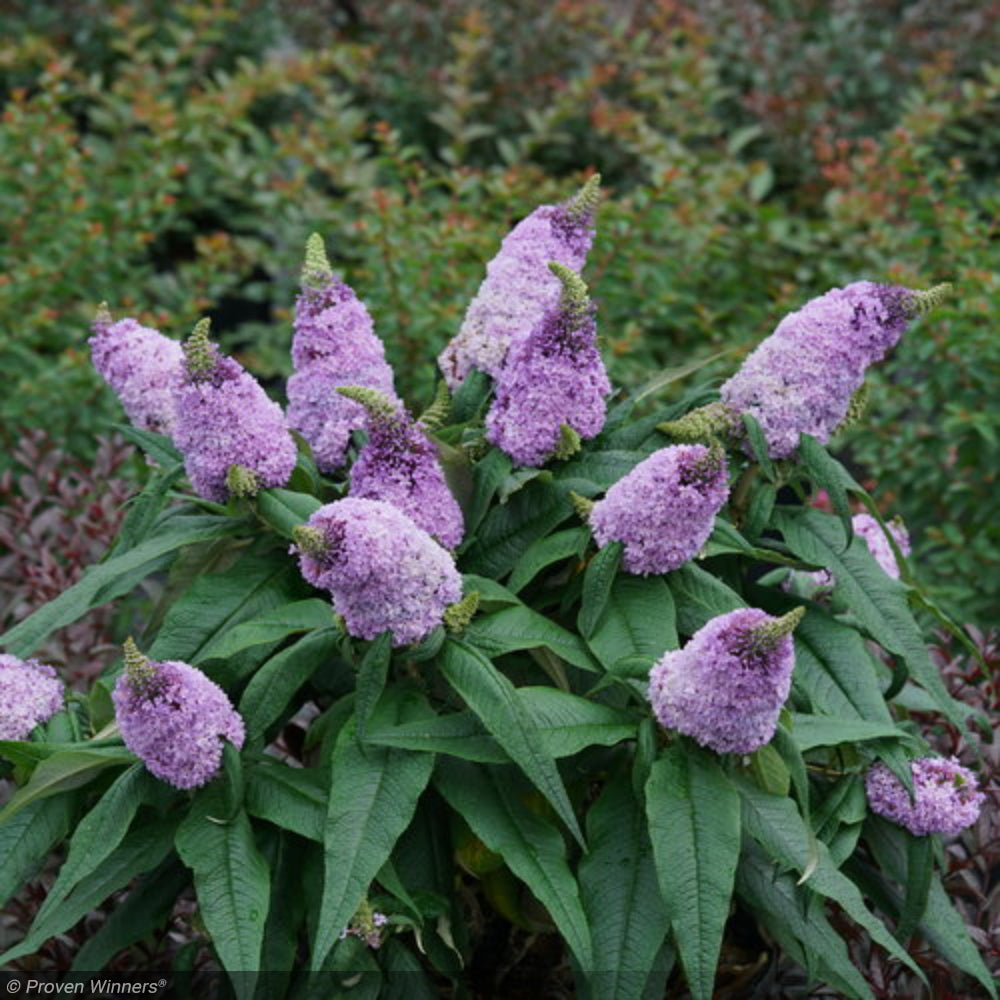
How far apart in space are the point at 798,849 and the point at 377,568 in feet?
2.18

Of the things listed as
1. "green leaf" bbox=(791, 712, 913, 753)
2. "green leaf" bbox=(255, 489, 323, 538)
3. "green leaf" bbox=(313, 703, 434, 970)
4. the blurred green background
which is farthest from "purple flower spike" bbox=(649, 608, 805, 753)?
the blurred green background

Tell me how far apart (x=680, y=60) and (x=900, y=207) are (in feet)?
3.64

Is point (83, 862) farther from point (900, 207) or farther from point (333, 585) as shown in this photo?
point (900, 207)

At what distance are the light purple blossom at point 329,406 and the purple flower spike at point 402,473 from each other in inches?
7.5

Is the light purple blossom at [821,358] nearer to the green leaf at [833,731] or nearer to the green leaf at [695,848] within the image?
the green leaf at [833,731]

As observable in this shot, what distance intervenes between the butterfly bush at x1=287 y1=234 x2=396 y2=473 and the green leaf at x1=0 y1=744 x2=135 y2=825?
61 centimetres

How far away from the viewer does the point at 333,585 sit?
1.97 m

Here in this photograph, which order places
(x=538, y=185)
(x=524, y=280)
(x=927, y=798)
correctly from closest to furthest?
(x=927, y=798) → (x=524, y=280) → (x=538, y=185)

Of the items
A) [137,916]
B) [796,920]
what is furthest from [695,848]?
[137,916]

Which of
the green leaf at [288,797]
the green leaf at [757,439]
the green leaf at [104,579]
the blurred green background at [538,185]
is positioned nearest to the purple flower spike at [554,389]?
the green leaf at [757,439]

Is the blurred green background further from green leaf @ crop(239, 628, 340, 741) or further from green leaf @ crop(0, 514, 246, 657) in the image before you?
green leaf @ crop(239, 628, 340, 741)

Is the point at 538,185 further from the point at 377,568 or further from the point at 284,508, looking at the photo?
the point at 377,568

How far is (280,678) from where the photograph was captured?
2.11 metres

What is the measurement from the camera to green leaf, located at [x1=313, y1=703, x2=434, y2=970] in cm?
188
